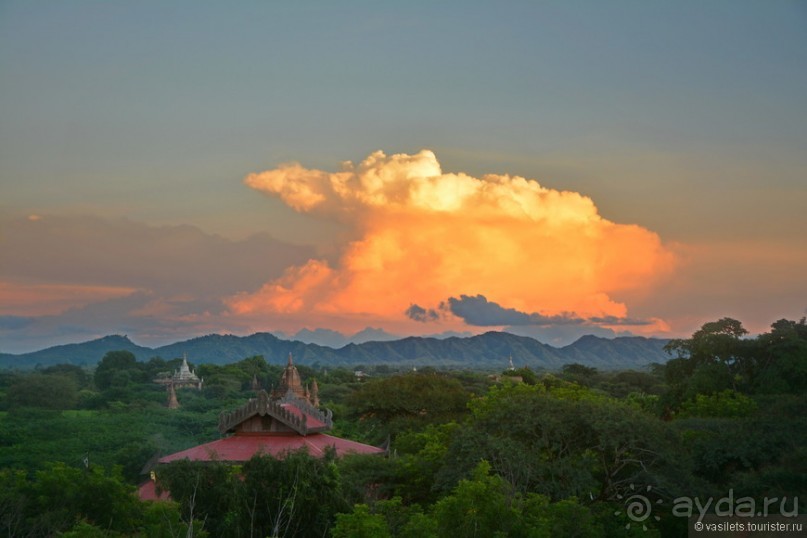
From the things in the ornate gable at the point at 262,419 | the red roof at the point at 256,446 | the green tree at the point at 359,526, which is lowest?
the green tree at the point at 359,526

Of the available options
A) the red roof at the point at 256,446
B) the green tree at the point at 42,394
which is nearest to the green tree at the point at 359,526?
the red roof at the point at 256,446

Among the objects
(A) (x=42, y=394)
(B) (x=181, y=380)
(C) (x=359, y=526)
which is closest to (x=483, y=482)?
(C) (x=359, y=526)

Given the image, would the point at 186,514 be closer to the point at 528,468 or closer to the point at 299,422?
the point at 528,468

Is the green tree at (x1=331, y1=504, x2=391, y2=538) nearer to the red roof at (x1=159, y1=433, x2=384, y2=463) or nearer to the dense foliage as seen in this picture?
the dense foliage

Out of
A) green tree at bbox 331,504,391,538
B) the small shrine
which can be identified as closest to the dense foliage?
green tree at bbox 331,504,391,538

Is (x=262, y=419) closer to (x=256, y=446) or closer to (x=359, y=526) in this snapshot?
(x=256, y=446)

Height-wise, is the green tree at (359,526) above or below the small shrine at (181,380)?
below

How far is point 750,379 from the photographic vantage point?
178ft

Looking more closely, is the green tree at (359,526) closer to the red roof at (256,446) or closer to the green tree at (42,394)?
the red roof at (256,446)

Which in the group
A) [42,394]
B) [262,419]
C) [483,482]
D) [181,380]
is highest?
[181,380]

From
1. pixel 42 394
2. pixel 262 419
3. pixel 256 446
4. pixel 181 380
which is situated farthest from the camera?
pixel 181 380

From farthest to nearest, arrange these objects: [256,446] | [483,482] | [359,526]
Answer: [256,446] → [483,482] → [359,526]

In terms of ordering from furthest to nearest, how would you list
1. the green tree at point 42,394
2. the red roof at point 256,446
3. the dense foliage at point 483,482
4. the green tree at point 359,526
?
the green tree at point 42,394
the red roof at point 256,446
the dense foliage at point 483,482
the green tree at point 359,526

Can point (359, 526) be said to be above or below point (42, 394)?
below
